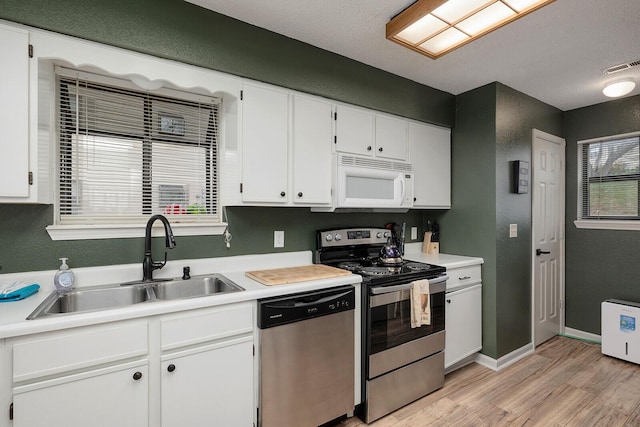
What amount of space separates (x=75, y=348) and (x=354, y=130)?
2.11m

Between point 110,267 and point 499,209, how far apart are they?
117 inches

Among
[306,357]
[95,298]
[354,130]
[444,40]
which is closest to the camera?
[95,298]

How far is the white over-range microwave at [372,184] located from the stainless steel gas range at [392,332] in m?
0.34

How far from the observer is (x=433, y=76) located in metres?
2.82

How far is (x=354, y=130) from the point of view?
2.52 metres

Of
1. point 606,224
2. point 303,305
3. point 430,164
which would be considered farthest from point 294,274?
point 606,224

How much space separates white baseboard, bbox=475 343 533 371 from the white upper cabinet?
1927 mm

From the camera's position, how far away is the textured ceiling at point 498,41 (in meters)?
1.88

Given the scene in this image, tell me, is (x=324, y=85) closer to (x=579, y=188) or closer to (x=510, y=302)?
(x=510, y=302)

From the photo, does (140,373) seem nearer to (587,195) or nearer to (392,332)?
(392,332)

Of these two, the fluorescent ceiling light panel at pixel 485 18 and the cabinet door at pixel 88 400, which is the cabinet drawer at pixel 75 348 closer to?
the cabinet door at pixel 88 400

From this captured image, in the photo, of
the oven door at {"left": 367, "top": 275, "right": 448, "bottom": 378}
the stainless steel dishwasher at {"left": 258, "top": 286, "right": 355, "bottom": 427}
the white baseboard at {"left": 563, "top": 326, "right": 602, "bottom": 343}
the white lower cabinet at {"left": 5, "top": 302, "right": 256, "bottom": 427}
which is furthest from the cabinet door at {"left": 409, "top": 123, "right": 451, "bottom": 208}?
the white baseboard at {"left": 563, "top": 326, "right": 602, "bottom": 343}

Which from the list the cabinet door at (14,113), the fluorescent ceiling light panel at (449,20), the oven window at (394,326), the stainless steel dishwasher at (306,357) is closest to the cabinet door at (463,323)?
the oven window at (394,326)

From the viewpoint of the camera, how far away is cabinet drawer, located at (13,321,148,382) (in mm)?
1217
